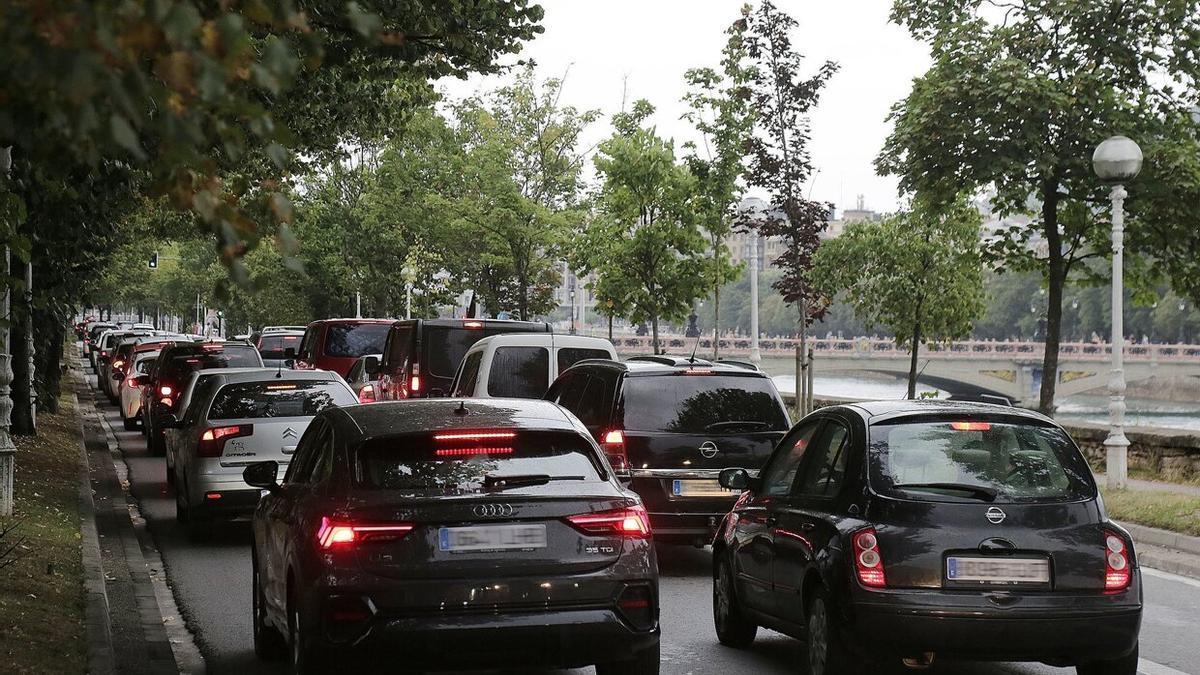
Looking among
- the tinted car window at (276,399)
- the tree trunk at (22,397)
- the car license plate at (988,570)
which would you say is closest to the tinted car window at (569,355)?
the tinted car window at (276,399)

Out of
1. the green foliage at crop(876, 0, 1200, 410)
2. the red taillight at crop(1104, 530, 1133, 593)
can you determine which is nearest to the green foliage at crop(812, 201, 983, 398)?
the green foliage at crop(876, 0, 1200, 410)

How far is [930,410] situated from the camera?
7855mm

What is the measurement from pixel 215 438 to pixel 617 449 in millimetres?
4212

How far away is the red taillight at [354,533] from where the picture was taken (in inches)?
270

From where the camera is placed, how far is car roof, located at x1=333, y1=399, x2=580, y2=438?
7410 millimetres

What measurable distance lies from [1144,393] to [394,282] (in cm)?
7312

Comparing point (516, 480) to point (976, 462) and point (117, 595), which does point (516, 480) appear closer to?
point (976, 462)

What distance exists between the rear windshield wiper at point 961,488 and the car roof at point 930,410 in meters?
0.43

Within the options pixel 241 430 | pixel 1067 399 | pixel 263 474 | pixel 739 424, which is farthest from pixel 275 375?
Answer: pixel 1067 399

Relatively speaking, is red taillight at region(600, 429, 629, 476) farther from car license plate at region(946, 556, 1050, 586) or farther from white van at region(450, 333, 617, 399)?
car license plate at region(946, 556, 1050, 586)

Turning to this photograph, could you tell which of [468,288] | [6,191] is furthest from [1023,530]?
[468,288]

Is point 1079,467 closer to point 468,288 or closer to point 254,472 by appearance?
point 254,472

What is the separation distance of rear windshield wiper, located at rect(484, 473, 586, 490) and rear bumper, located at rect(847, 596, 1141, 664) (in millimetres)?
1525

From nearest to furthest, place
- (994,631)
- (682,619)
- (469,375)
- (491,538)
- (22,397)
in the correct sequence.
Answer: (491,538)
(994,631)
(682,619)
(469,375)
(22,397)
